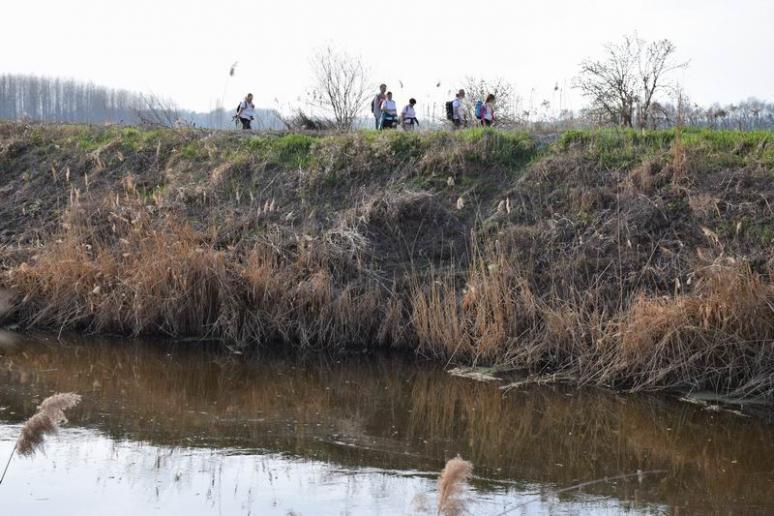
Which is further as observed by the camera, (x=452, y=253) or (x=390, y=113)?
(x=390, y=113)

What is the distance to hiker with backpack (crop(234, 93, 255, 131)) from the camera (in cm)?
2064

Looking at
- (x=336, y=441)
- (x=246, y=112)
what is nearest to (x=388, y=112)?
(x=246, y=112)

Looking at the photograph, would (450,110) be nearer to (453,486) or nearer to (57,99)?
(453,486)

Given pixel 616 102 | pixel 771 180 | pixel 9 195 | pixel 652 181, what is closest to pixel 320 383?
pixel 652 181

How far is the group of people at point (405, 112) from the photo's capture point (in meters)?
20.0

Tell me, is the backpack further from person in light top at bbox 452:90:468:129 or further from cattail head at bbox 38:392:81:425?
cattail head at bbox 38:392:81:425

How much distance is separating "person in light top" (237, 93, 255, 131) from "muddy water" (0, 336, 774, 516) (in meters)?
8.64

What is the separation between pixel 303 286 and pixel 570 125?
7.18 metres

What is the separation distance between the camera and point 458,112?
1994cm

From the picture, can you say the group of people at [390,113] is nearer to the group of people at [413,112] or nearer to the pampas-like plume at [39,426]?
the group of people at [413,112]

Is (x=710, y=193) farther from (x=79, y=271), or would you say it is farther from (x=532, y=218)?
(x=79, y=271)

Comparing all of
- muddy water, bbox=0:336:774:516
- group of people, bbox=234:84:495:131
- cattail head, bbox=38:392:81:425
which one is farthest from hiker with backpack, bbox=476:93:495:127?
cattail head, bbox=38:392:81:425

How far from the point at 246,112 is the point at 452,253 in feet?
27.3

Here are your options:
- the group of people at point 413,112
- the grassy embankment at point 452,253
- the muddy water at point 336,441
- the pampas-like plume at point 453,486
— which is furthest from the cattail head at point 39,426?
the group of people at point 413,112
